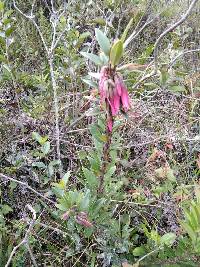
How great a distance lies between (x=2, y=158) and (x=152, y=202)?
2.38 feet

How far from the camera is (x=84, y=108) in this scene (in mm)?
2156

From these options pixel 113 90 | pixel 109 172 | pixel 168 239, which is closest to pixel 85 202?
pixel 109 172

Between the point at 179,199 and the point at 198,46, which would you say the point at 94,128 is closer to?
the point at 179,199

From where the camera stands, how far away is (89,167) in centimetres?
188

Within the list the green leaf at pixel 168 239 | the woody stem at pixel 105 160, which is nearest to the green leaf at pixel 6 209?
the woody stem at pixel 105 160

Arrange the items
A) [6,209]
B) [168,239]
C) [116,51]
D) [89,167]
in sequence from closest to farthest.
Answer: [116,51], [168,239], [6,209], [89,167]

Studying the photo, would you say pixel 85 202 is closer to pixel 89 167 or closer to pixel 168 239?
pixel 168 239

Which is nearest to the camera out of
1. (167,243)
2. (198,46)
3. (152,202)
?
→ (167,243)

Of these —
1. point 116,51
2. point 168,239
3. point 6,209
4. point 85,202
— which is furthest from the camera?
point 6,209

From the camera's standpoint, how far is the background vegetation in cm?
139

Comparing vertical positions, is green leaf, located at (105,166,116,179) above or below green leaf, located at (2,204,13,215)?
above

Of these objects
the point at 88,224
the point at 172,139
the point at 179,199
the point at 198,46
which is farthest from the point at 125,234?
the point at 198,46

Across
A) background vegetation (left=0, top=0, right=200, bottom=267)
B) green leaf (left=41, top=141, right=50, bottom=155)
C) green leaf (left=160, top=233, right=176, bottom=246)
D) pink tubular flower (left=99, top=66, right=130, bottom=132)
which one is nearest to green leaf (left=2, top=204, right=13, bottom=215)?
background vegetation (left=0, top=0, right=200, bottom=267)

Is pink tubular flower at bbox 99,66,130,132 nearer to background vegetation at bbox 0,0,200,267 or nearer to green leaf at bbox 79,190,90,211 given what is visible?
background vegetation at bbox 0,0,200,267
